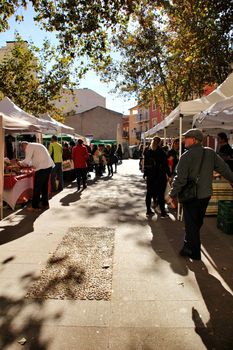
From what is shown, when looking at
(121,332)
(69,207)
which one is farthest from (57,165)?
(121,332)

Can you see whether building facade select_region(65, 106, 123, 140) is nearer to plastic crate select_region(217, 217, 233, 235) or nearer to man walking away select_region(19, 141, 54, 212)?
man walking away select_region(19, 141, 54, 212)

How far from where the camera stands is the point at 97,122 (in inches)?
2162

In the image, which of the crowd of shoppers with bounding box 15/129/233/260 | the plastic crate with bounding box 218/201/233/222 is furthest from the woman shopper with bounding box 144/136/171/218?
the plastic crate with bounding box 218/201/233/222

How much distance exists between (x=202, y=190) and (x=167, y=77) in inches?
778

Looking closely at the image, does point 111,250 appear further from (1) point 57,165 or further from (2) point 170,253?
(1) point 57,165

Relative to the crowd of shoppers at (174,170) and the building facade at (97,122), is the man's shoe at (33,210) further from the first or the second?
the building facade at (97,122)

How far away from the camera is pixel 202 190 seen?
16.5ft

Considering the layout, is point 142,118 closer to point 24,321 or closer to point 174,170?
point 174,170

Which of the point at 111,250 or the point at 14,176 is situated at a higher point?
the point at 14,176

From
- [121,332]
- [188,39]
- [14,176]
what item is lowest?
[121,332]

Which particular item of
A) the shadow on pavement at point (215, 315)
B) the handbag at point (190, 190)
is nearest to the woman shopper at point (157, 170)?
the handbag at point (190, 190)

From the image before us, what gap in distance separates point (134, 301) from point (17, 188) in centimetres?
589

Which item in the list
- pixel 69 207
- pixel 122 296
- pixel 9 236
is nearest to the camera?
pixel 122 296

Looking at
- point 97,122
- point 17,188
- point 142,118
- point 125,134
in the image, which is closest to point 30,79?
point 17,188
